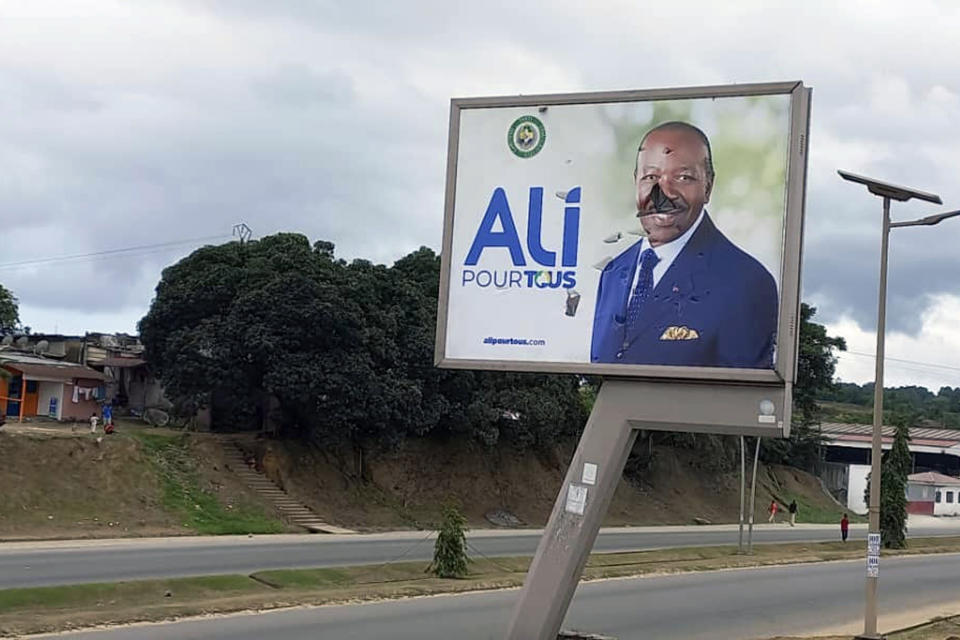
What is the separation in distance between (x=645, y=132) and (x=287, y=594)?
11579 mm

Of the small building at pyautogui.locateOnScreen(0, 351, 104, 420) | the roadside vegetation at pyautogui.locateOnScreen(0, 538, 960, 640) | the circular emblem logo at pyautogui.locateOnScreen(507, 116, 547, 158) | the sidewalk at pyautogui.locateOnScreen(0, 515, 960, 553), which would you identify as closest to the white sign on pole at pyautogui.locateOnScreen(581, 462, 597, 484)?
the circular emblem logo at pyautogui.locateOnScreen(507, 116, 547, 158)

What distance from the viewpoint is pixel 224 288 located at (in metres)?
41.9

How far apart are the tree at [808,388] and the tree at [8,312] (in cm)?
4548

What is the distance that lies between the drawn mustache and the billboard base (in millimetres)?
2132

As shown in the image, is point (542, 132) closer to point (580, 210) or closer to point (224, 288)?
point (580, 210)

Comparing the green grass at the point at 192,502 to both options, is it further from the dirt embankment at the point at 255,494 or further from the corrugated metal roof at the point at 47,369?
the corrugated metal roof at the point at 47,369

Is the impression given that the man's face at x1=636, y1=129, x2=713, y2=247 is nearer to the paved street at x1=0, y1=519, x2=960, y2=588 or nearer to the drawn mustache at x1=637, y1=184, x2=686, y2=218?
the drawn mustache at x1=637, y1=184, x2=686, y2=218

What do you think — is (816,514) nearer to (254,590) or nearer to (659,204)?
(254,590)

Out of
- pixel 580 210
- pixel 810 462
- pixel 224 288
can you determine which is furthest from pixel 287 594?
pixel 810 462

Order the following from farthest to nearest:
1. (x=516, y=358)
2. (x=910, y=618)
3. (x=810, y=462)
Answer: (x=810, y=462)
(x=910, y=618)
(x=516, y=358)

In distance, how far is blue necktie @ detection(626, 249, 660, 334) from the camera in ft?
45.5

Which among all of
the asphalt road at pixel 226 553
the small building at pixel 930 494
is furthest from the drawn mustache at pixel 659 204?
the small building at pixel 930 494

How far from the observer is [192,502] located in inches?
1479

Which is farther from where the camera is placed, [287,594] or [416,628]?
[287,594]
